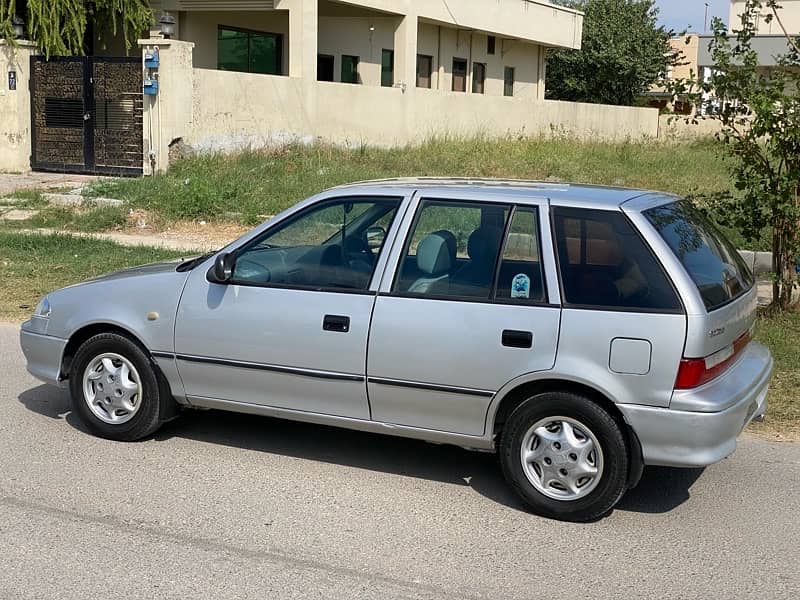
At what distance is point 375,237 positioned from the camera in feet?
19.2

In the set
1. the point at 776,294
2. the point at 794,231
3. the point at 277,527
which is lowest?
the point at 277,527

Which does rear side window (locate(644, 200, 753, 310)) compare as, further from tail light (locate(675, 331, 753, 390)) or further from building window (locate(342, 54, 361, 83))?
building window (locate(342, 54, 361, 83))

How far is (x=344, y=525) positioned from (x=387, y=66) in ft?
87.5

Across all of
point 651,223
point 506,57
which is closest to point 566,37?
point 506,57

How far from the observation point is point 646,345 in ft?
16.6

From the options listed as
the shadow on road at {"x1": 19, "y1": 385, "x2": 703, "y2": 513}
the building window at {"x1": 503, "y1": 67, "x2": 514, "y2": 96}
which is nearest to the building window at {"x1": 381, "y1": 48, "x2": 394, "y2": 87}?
the building window at {"x1": 503, "y1": 67, "x2": 514, "y2": 96}

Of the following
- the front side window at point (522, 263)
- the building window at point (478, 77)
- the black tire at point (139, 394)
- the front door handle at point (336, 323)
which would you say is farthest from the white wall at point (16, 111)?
the building window at point (478, 77)

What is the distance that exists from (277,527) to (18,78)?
1733 centimetres

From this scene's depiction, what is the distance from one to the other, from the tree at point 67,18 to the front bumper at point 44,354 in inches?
593

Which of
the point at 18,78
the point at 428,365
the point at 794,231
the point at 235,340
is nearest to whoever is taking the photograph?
the point at 428,365

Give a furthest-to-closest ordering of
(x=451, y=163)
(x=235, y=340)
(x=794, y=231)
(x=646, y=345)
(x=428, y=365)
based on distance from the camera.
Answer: (x=451, y=163) < (x=794, y=231) < (x=235, y=340) < (x=428, y=365) < (x=646, y=345)

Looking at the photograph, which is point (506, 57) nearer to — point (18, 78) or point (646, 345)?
point (18, 78)

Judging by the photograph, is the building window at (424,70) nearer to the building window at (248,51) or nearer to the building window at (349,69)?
the building window at (349,69)

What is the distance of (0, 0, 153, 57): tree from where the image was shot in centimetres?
2019
